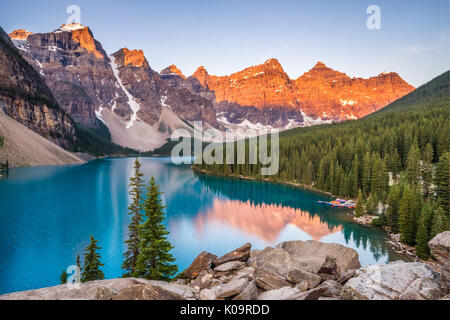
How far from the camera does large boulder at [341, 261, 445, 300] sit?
816 centimetres

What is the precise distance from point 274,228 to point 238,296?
35935mm

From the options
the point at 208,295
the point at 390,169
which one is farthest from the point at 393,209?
the point at 208,295

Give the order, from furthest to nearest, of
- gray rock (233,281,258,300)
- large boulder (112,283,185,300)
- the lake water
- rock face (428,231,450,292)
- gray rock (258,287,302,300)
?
the lake water → rock face (428,231,450,292) → gray rock (233,281,258,300) → large boulder (112,283,185,300) → gray rock (258,287,302,300)

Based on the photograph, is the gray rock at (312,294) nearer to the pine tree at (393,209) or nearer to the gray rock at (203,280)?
the gray rock at (203,280)

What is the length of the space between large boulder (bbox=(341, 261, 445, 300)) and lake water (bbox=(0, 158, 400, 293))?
20.9m

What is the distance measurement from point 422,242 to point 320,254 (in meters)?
21.7

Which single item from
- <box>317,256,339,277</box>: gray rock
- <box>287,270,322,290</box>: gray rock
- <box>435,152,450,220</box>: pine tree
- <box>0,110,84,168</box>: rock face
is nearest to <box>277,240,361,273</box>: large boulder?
<box>317,256,339,277</box>: gray rock

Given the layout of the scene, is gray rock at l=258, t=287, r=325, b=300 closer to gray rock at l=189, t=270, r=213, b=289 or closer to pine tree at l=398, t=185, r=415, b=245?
gray rock at l=189, t=270, r=213, b=289

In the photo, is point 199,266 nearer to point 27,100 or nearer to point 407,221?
point 407,221

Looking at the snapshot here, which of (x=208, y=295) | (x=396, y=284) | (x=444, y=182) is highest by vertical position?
(x=444, y=182)

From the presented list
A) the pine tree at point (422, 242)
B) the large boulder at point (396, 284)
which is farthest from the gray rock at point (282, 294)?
the pine tree at point (422, 242)

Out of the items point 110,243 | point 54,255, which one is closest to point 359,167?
point 110,243

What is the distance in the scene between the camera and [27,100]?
138375 mm

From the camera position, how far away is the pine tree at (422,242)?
28172 mm
